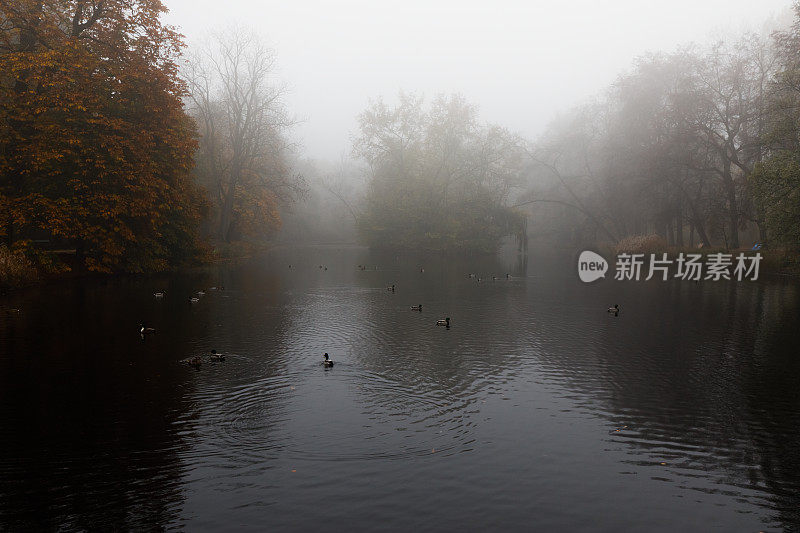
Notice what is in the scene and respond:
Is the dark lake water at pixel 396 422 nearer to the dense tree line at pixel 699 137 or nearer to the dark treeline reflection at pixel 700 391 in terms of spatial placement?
the dark treeline reflection at pixel 700 391

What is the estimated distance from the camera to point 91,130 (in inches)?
1348

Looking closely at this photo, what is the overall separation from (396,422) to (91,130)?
31679 mm

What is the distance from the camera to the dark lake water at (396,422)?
8586 mm

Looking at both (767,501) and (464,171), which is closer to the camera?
(767,501)

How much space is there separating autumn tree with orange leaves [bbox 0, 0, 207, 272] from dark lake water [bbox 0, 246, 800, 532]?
10378 millimetres

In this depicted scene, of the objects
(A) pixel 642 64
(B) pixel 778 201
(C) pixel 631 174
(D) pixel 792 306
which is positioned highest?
(A) pixel 642 64

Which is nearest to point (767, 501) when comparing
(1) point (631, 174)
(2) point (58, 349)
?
(2) point (58, 349)

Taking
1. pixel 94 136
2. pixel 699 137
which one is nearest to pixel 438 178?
pixel 699 137

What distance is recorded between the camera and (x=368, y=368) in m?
16.7

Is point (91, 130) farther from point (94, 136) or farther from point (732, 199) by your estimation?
point (732, 199)

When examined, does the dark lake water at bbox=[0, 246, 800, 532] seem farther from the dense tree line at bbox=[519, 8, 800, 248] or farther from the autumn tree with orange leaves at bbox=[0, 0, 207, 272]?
the dense tree line at bbox=[519, 8, 800, 248]

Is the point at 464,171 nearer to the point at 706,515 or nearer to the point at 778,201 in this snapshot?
the point at 778,201

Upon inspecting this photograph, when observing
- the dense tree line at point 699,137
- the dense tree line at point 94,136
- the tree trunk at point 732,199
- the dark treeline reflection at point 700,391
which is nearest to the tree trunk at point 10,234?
the dense tree line at point 94,136

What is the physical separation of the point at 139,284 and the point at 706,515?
35.5 metres
